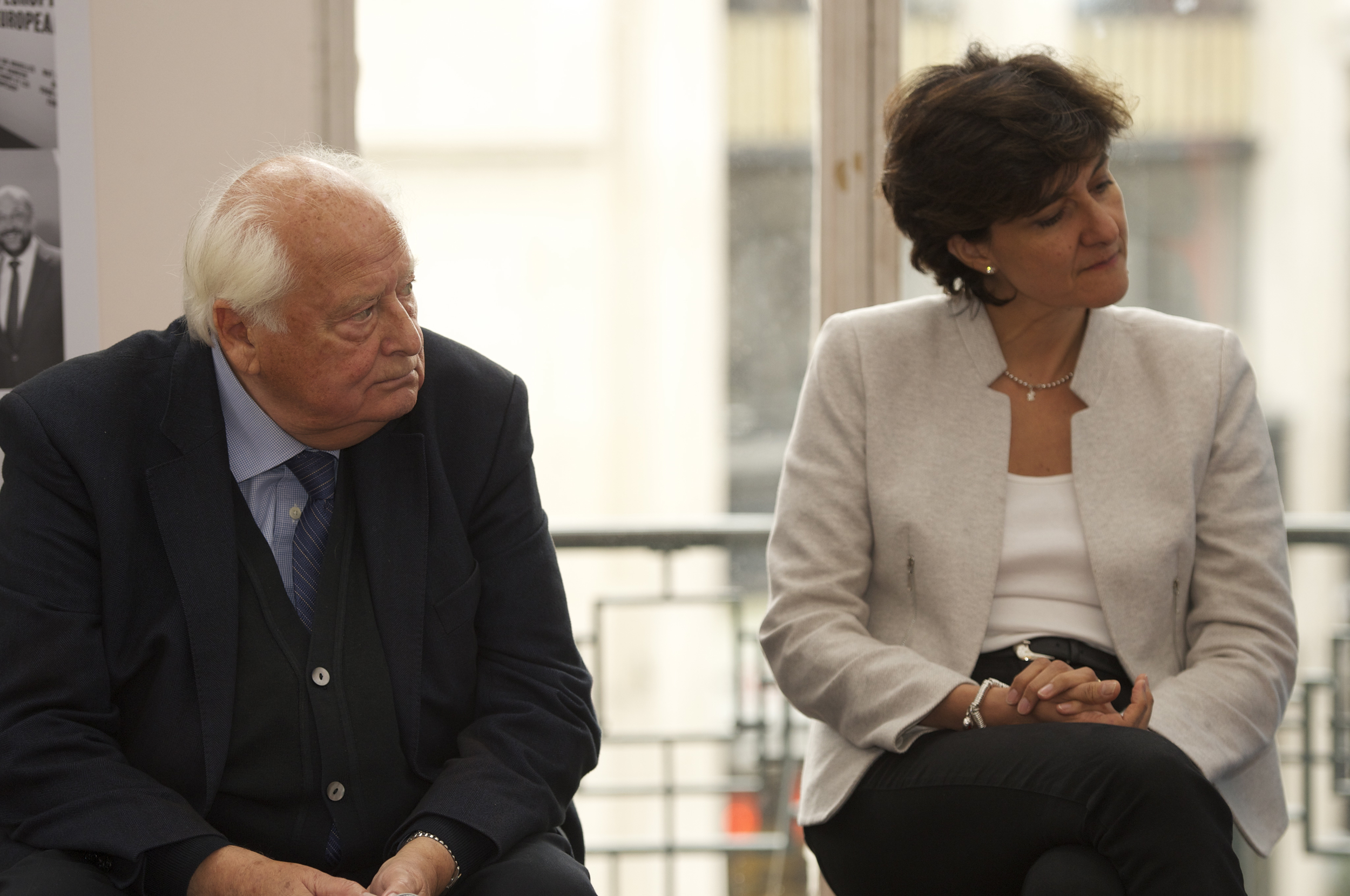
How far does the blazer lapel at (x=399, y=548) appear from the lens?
1.54 metres

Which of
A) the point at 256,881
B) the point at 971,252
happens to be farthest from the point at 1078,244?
the point at 256,881

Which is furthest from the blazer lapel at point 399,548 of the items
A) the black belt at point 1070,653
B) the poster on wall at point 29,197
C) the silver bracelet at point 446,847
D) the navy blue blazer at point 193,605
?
the poster on wall at point 29,197

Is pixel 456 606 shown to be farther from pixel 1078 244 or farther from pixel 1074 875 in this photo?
pixel 1078 244

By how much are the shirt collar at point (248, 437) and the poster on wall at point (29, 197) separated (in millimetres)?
768

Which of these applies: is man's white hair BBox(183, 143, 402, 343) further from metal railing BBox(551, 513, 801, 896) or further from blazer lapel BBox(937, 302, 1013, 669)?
metal railing BBox(551, 513, 801, 896)

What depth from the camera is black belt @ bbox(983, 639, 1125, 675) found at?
1.74 m

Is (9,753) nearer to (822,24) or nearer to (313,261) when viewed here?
(313,261)

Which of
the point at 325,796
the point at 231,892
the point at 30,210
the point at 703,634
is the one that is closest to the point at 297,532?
the point at 325,796

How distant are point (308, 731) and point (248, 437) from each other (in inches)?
14.9

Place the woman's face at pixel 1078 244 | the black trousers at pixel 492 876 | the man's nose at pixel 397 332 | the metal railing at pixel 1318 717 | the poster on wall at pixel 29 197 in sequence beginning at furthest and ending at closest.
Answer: the metal railing at pixel 1318 717 < the poster on wall at pixel 29 197 < the woman's face at pixel 1078 244 < the man's nose at pixel 397 332 < the black trousers at pixel 492 876

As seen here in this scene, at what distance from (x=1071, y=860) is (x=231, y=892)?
940 millimetres

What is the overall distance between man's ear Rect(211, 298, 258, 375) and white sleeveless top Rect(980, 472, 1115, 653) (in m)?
1.05

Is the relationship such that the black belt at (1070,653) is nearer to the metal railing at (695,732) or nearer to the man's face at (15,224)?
the metal railing at (695,732)

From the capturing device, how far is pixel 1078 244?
1750 mm
